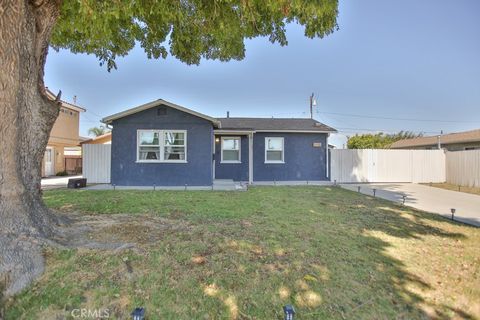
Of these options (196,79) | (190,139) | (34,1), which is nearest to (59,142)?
(196,79)

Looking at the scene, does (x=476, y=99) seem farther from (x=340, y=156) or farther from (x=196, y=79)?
(x=196, y=79)

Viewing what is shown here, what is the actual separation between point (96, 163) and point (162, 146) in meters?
5.17

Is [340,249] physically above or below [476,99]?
below

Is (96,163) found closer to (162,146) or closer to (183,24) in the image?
(162,146)

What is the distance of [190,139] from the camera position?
11.5 metres

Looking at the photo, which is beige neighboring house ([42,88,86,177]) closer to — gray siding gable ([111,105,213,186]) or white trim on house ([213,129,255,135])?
gray siding gable ([111,105,213,186])

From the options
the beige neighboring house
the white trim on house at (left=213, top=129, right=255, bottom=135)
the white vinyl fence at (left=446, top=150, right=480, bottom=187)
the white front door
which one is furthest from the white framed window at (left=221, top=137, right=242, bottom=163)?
the white front door

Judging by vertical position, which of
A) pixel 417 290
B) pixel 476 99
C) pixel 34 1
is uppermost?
pixel 476 99

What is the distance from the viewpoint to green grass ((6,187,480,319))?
2.55 metres

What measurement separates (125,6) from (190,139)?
311 inches

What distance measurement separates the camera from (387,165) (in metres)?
15.2

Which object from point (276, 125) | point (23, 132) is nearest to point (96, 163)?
point (276, 125)

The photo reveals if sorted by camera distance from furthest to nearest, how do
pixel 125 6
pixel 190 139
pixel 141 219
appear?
pixel 190 139, pixel 141 219, pixel 125 6

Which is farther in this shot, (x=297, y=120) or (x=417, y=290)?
(x=297, y=120)
